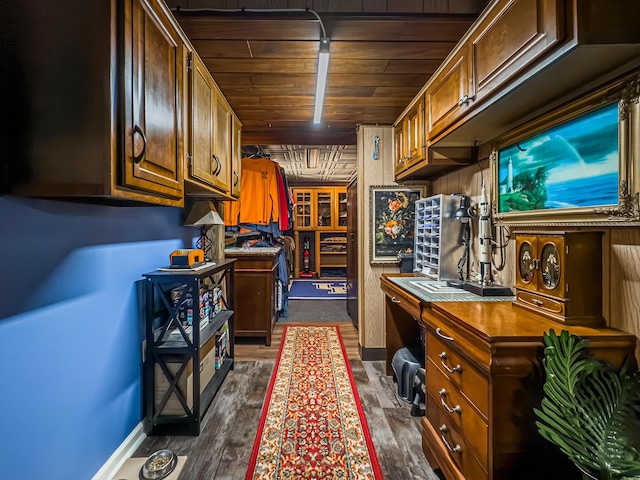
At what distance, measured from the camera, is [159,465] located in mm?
1659

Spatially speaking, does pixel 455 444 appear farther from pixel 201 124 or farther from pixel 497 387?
pixel 201 124

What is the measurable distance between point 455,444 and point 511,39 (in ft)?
5.60

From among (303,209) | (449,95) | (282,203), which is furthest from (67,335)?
(303,209)

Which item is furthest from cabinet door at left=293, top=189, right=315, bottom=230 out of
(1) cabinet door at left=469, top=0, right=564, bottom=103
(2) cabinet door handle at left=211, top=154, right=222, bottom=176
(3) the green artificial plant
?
(3) the green artificial plant

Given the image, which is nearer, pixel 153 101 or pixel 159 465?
pixel 153 101

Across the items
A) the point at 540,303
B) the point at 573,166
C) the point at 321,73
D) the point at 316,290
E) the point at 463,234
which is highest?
the point at 321,73

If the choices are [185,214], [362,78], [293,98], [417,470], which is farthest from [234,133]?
[417,470]

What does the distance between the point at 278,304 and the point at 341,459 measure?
2.58m

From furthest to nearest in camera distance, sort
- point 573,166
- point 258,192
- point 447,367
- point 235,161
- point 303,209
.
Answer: point 303,209 < point 258,192 < point 235,161 < point 447,367 < point 573,166

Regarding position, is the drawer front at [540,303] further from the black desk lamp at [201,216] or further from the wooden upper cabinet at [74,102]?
the black desk lamp at [201,216]

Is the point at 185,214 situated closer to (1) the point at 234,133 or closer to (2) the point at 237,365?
(1) the point at 234,133

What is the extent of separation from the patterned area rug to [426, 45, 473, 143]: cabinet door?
4.09m

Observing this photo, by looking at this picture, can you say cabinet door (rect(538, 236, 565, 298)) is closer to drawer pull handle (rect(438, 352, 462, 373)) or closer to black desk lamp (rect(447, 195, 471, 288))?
drawer pull handle (rect(438, 352, 462, 373))

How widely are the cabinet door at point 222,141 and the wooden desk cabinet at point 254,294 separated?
1133 mm
